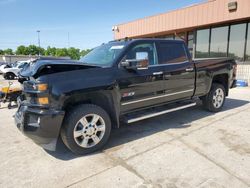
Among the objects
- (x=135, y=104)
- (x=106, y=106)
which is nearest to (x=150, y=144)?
(x=135, y=104)

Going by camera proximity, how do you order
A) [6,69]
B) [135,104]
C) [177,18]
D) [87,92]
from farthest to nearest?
[6,69] → [177,18] → [135,104] → [87,92]

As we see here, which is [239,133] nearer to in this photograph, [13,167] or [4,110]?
[13,167]

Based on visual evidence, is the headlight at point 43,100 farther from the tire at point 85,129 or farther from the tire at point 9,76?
the tire at point 9,76

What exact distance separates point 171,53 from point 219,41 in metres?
9.96

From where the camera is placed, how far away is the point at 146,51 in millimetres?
4391

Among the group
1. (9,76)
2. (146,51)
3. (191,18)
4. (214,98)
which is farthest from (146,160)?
(9,76)

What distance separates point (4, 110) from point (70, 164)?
15.4ft

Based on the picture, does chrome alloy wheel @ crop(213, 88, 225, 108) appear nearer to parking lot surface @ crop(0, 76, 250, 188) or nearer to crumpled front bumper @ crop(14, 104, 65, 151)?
parking lot surface @ crop(0, 76, 250, 188)

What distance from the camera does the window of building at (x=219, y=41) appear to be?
1285 centimetres

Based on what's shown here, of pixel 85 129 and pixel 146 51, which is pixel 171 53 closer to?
pixel 146 51

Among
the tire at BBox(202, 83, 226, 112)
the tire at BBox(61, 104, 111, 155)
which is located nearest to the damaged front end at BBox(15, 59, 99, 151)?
the tire at BBox(61, 104, 111, 155)

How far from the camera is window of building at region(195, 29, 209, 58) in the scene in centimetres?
1400

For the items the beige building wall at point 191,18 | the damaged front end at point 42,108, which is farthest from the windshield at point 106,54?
the beige building wall at point 191,18

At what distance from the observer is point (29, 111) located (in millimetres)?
3246
